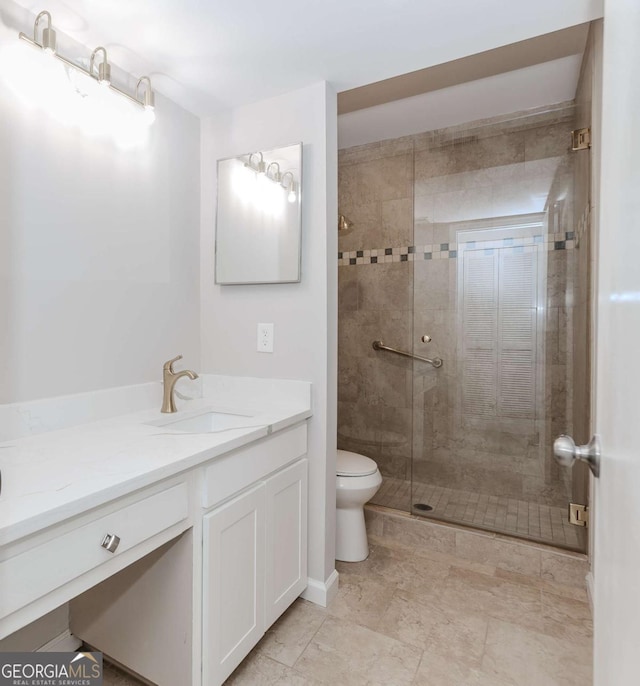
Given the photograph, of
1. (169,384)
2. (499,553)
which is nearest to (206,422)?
(169,384)

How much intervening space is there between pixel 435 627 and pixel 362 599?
0.32 m

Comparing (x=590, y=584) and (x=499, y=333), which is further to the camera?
(x=499, y=333)

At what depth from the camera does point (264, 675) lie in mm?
1394

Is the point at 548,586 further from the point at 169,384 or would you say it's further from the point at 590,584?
the point at 169,384

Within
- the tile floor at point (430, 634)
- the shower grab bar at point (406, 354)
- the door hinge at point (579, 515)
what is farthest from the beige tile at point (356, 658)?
the shower grab bar at point (406, 354)

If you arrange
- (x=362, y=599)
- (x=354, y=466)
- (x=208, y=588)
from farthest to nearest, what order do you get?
(x=354, y=466), (x=362, y=599), (x=208, y=588)

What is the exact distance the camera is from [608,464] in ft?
2.04

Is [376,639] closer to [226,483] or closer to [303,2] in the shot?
[226,483]

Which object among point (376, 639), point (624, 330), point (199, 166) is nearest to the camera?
point (624, 330)

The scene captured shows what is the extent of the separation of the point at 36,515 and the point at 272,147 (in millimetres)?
1638

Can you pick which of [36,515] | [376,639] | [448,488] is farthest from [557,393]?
[36,515]

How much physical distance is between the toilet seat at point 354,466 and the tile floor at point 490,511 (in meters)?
0.46

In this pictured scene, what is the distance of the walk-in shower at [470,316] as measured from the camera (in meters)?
2.35

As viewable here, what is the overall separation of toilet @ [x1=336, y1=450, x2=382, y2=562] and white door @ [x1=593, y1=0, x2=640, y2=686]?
4.40 feet
